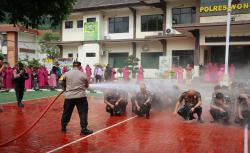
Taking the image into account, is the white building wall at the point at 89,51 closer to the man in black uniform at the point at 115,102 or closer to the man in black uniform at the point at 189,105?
the man in black uniform at the point at 115,102

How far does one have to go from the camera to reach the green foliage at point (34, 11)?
5285 mm

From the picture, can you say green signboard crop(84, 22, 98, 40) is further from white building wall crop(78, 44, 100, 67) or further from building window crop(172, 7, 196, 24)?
building window crop(172, 7, 196, 24)

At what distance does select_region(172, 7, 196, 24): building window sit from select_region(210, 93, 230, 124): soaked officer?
18.5 m

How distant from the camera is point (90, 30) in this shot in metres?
33.1

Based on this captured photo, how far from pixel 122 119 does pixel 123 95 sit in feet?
3.98

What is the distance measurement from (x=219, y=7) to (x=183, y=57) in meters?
6.10

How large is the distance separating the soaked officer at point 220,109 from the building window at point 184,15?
18.5 meters

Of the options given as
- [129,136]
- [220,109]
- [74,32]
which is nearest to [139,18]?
[74,32]

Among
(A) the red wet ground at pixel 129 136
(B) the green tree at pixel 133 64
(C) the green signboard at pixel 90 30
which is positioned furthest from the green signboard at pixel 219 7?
(A) the red wet ground at pixel 129 136

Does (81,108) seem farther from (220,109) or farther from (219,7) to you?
(219,7)

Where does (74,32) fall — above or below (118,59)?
above

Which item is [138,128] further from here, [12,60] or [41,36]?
[41,36]

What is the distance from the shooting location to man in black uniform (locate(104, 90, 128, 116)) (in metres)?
11.3

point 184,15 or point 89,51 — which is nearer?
point 184,15
